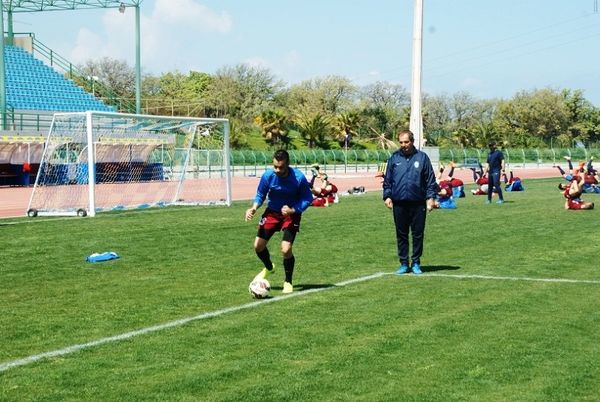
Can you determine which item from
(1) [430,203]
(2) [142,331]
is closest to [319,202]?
(1) [430,203]

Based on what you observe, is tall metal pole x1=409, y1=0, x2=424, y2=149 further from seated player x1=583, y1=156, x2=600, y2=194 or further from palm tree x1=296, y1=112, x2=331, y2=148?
palm tree x1=296, y1=112, x2=331, y2=148

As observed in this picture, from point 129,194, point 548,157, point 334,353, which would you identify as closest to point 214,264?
point 334,353

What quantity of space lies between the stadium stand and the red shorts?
4181 cm

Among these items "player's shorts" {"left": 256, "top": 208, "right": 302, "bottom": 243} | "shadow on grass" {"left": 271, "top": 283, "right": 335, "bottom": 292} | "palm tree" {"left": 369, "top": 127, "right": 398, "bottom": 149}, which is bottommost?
"shadow on grass" {"left": 271, "top": 283, "right": 335, "bottom": 292}

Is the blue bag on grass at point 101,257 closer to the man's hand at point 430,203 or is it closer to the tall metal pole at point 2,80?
the man's hand at point 430,203

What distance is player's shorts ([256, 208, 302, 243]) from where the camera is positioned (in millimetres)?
11391

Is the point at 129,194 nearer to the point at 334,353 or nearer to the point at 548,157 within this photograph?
the point at 334,353

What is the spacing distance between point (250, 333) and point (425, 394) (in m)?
2.61

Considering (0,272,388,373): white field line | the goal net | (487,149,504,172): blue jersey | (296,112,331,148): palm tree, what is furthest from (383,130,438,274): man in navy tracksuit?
(296,112,331,148): palm tree

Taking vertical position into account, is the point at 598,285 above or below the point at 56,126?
below

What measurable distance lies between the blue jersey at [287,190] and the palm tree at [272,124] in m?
81.9

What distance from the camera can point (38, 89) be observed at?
53969 millimetres

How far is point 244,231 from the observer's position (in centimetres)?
2012

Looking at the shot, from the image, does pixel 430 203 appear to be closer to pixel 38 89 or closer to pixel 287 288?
pixel 287 288
